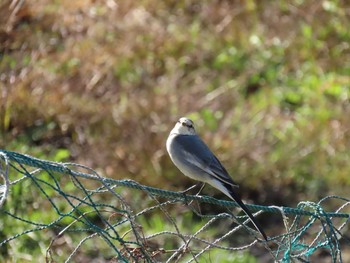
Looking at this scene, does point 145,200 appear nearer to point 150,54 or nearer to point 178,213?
Answer: point 178,213

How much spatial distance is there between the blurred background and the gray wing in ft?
6.76

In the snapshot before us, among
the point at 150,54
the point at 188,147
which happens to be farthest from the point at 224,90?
the point at 188,147

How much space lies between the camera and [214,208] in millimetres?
7543

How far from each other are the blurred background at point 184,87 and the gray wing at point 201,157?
2.06m

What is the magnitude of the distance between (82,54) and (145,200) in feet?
8.29

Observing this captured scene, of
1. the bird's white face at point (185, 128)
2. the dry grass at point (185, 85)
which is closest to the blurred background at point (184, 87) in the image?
the dry grass at point (185, 85)

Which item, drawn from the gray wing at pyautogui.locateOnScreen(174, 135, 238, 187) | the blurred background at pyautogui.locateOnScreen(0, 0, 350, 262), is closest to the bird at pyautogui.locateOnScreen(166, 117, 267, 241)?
the gray wing at pyautogui.locateOnScreen(174, 135, 238, 187)

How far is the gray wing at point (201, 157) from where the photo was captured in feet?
16.4

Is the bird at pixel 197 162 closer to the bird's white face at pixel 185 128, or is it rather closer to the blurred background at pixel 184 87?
the bird's white face at pixel 185 128

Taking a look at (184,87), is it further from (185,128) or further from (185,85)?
(185,128)

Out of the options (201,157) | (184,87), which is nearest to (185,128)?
(201,157)

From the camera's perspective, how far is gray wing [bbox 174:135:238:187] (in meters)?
4.99

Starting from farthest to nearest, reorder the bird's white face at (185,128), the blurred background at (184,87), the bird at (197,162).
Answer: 1. the blurred background at (184,87)
2. the bird's white face at (185,128)
3. the bird at (197,162)

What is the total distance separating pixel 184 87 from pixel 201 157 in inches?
151
